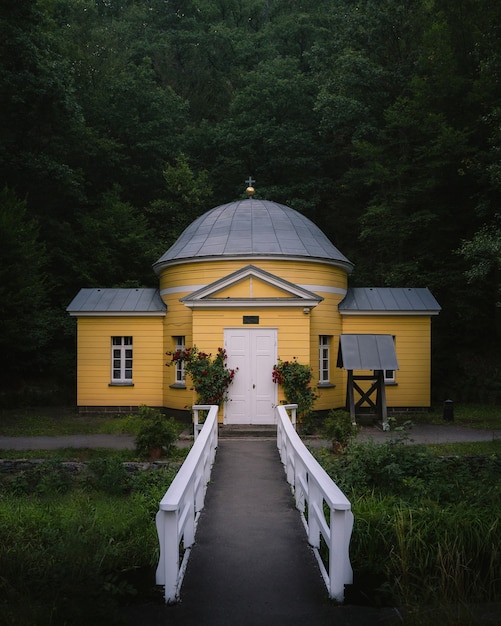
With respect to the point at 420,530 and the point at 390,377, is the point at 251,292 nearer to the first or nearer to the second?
the point at 390,377

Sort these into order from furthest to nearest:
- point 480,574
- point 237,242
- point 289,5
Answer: point 289,5, point 237,242, point 480,574

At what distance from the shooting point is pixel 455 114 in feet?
78.4

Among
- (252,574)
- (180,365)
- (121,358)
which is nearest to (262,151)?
(121,358)

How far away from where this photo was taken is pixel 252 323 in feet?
51.6

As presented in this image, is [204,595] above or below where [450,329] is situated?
below

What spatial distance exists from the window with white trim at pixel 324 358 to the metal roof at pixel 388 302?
3.73 feet

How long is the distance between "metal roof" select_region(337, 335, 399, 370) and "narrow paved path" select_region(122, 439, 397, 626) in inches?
287

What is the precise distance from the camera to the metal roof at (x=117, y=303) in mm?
18734

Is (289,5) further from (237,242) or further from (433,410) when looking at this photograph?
(433,410)

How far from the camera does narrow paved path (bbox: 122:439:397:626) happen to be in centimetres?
461

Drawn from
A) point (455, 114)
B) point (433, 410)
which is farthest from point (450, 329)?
point (455, 114)

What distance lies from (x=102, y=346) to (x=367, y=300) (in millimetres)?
8773

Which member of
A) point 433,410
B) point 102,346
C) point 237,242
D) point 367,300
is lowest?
point 433,410

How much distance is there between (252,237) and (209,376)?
15.9ft
